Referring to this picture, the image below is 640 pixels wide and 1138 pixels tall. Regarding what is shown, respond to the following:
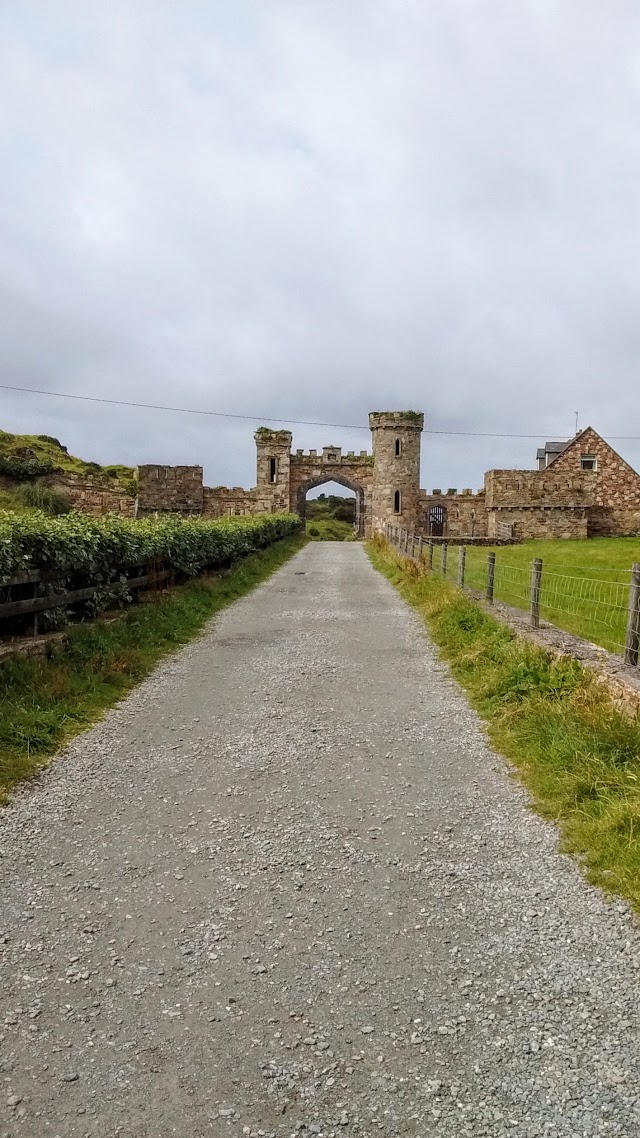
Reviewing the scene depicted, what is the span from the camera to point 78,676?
313 inches

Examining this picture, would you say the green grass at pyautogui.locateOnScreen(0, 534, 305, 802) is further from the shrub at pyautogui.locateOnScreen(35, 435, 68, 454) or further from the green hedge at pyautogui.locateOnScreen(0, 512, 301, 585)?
the shrub at pyautogui.locateOnScreen(35, 435, 68, 454)

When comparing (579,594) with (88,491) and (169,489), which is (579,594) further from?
(88,491)

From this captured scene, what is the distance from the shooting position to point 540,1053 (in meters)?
2.74

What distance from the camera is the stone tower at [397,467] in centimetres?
4769

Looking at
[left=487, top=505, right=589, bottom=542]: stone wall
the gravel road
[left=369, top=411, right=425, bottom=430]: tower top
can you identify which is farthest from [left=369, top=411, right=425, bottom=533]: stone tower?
the gravel road

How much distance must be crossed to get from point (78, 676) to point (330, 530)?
5304 centimetres

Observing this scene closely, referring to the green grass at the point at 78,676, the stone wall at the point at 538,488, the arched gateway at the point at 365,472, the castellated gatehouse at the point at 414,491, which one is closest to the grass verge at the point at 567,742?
the green grass at the point at 78,676

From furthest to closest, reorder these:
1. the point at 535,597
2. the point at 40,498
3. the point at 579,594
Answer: the point at 40,498 < the point at 579,594 < the point at 535,597

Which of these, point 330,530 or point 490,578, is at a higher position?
point 490,578

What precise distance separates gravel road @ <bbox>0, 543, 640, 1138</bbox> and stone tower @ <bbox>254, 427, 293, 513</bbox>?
4362 cm

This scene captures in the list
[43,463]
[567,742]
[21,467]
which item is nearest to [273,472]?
[43,463]

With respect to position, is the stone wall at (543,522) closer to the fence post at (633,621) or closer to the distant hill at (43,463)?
the distant hill at (43,463)

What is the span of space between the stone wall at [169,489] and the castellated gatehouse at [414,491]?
64 mm

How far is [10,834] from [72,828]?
360mm
